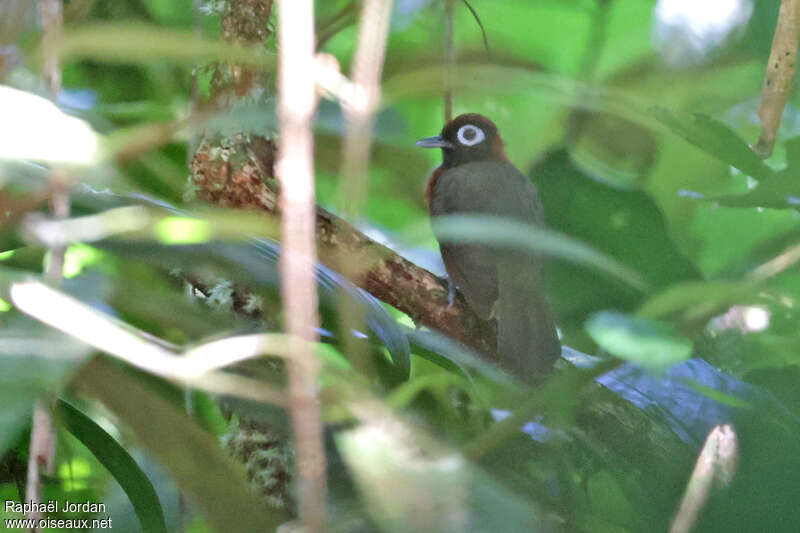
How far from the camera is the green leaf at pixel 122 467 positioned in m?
1.41

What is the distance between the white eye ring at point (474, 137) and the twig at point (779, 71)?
5.71 feet

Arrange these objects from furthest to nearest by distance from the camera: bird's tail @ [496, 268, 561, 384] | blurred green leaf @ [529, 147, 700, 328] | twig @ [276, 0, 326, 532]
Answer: bird's tail @ [496, 268, 561, 384] < blurred green leaf @ [529, 147, 700, 328] < twig @ [276, 0, 326, 532]

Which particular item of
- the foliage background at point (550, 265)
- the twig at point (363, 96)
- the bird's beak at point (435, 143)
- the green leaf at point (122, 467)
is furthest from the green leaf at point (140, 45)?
the bird's beak at point (435, 143)

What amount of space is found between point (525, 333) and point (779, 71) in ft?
2.96

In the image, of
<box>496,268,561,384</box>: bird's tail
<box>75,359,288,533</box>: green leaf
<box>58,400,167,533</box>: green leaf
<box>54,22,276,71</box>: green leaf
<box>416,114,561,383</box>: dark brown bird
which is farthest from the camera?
<box>416,114,561,383</box>: dark brown bird

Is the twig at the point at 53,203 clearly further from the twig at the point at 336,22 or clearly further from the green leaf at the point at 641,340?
the twig at the point at 336,22

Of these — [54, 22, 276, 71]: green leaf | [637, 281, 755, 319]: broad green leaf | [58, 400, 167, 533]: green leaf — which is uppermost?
[54, 22, 276, 71]: green leaf

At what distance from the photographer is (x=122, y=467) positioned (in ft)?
4.71

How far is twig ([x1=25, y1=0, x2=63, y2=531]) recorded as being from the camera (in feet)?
2.87

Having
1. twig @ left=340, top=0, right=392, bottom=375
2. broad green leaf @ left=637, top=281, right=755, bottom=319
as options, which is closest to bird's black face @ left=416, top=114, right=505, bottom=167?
broad green leaf @ left=637, top=281, right=755, bottom=319

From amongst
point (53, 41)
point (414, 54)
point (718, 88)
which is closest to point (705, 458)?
point (53, 41)

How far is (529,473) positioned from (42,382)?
89cm

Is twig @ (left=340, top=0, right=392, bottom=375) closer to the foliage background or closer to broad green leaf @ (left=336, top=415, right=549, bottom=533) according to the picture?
the foliage background

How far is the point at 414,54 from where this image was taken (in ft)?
9.89
